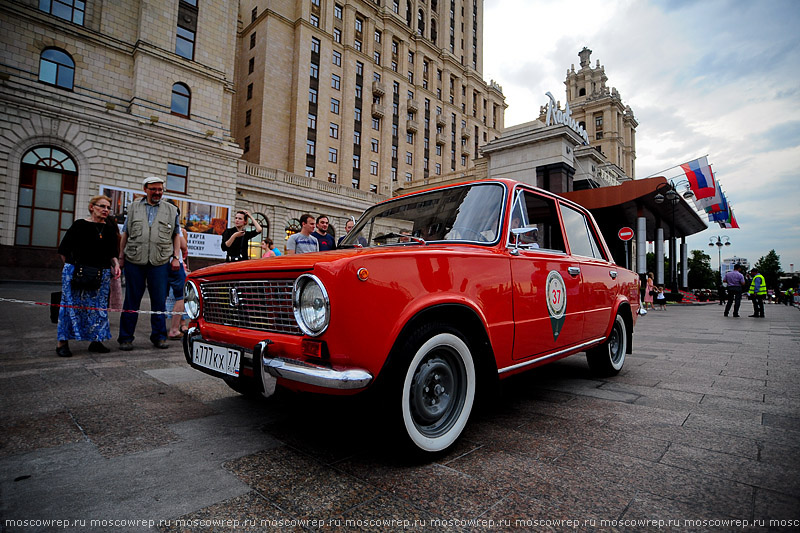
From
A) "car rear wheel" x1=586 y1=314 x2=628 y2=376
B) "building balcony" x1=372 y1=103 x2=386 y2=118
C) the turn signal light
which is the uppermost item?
"building balcony" x1=372 y1=103 x2=386 y2=118

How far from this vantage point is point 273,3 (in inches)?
1328

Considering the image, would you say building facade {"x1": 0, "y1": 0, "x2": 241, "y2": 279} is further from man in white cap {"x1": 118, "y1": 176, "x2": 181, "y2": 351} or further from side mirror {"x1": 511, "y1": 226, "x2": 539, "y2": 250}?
side mirror {"x1": 511, "y1": 226, "x2": 539, "y2": 250}

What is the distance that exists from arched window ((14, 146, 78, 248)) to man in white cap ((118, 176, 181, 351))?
17454mm

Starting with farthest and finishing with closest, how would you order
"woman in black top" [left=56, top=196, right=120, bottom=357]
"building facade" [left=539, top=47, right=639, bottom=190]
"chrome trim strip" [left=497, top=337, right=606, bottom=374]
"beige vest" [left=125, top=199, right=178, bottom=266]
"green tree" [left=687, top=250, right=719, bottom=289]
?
"green tree" [left=687, top=250, right=719, bottom=289] → "building facade" [left=539, top=47, right=639, bottom=190] → "beige vest" [left=125, top=199, right=178, bottom=266] → "woman in black top" [left=56, top=196, right=120, bottom=357] → "chrome trim strip" [left=497, top=337, right=606, bottom=374]

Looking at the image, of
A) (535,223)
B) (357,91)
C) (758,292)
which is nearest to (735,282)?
(758,292)

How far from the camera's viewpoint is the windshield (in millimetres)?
2652

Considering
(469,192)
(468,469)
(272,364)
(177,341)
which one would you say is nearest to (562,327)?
(469,192)

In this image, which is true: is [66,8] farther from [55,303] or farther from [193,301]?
[193,301]

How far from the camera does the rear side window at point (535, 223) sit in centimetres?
271

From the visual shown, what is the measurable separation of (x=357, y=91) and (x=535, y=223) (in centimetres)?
4040

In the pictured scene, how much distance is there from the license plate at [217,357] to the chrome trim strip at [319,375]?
0.35 m

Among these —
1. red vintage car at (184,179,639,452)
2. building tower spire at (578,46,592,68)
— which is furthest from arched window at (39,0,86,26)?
building tower spire at (578,46,592,68)

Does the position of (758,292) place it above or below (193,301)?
above

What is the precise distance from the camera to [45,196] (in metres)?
17.2
